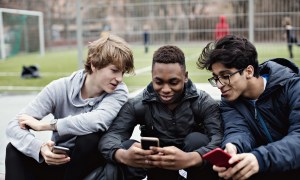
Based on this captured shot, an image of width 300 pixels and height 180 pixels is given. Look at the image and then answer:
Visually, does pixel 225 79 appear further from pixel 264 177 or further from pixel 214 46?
pixel 264 177

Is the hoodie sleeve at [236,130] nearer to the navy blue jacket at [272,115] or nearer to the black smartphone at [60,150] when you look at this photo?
the navy blue jacket at [272,115]

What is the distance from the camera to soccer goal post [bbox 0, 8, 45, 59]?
19530 millimetres

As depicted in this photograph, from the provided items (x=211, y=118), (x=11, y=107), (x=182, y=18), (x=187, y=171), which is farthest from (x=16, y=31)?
(x=187, y=171)

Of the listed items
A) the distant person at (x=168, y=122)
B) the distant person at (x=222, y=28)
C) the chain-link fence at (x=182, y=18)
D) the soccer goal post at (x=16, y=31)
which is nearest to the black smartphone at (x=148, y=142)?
the distant person at (x=168, y=122)

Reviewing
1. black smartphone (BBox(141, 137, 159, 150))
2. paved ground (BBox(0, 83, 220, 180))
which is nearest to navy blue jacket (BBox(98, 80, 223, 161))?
black smartphone (BBox(141, 137, 159, 150))

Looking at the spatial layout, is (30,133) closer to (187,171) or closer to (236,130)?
(187,171)

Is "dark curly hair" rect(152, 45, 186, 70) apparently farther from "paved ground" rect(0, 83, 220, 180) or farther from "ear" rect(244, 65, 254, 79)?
"paved ground" rect(0, 83, 220, 180)

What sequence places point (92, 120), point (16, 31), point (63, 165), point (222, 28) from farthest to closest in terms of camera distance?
point (16, 31) < point (222, 28) < point (63, 165) < point (92, 120)

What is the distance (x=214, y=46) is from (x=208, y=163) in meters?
0.64

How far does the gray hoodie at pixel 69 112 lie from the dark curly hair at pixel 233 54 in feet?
2.07

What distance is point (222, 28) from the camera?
7.74m

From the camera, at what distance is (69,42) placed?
27766mm

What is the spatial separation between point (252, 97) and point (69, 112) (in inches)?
44.1

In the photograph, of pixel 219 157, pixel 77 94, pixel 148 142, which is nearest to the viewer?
pixel 219 157
